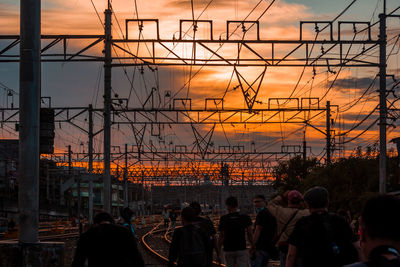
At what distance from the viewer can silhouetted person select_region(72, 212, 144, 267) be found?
8.83 metres

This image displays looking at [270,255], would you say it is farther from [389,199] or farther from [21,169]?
[389,199]

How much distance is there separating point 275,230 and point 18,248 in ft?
13.1

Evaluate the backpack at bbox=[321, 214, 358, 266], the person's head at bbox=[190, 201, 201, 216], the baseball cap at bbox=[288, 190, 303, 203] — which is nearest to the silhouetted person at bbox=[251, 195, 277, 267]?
the baseball cap at bbox=[288, 190, 303, 203]

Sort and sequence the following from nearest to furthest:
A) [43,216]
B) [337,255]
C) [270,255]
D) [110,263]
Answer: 1. [337,255]
2. [110,263]
3. [270,255]
4. [43,216]

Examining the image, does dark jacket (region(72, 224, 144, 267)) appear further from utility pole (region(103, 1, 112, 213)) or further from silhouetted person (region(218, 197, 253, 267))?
utility pole (region(103, 1, 112, 213))

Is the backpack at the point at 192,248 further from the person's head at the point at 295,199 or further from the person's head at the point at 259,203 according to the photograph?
the person's head at the point at 259,203

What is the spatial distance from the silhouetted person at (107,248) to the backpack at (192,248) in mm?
1996

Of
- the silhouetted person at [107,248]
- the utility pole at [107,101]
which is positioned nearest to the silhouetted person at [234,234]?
the silhouetted person at [107,248]

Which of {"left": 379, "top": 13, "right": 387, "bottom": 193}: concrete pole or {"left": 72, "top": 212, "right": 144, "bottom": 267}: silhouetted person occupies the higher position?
{"left": 379, "top": 13, "right": 387, "bottom": 193}: concrete pole

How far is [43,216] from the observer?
91.9 m

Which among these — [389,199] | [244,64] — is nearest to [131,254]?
[389,199]

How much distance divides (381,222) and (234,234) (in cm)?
913

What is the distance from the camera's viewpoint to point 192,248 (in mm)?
10914

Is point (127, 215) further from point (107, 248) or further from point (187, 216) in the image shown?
point (107, 248)
